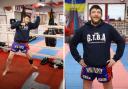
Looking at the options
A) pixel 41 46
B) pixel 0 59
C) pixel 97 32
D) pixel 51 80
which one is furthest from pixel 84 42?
pixel 0 59

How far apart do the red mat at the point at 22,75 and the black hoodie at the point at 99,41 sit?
1.09 metres

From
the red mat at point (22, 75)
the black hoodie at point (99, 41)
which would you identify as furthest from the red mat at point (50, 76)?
the black hoodie at point (99, 41)

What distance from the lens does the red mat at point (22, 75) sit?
3299 millimetres

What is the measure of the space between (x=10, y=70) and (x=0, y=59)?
61cm

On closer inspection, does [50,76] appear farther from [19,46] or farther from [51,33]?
[51,33]

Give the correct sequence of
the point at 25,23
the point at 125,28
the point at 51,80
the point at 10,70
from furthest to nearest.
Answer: the point at 125,28 < the point at 10,70 < the point at 51,80 < the point at 25,23

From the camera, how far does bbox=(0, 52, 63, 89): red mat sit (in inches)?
130

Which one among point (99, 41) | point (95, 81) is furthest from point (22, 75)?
point (99, 41)

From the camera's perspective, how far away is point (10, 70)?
3734 mm

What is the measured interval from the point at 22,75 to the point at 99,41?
5.52 feet

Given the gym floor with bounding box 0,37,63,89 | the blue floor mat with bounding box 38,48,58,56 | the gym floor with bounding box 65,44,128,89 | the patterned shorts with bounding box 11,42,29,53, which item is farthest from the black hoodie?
the blue floor mat with bounding box 38,48,58,56

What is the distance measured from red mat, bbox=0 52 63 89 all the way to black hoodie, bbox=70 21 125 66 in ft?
3.58

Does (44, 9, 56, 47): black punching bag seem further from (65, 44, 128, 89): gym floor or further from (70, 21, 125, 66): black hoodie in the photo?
(70, 21, 125, 66): black hoodie

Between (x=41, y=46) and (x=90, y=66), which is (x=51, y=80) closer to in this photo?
(x=41, y=46)
